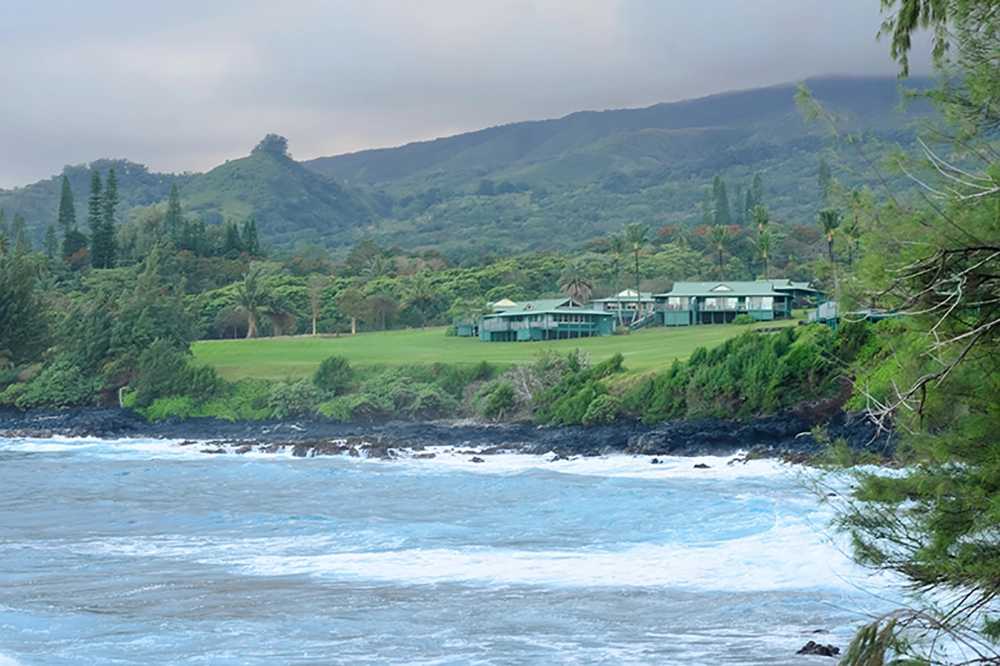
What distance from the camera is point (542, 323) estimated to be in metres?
76.1

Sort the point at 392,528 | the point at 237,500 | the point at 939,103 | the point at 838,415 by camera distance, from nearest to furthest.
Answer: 1. the point at 939,103
2. the point at 392,528
3. the point at 237,500
4. the point at 838,415

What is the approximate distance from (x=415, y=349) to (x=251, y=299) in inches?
808

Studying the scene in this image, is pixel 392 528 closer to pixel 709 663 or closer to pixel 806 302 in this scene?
pixel 709 663

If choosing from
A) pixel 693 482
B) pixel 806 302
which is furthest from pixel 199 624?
pixel 806 302

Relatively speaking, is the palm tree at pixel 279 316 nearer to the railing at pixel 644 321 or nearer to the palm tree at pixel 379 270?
the palm tree at pixel 379 270

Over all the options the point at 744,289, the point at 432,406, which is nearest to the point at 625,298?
the point at 744,289

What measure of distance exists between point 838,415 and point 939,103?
27.4 m

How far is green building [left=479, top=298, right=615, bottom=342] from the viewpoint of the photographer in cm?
7594

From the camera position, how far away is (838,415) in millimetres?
34062

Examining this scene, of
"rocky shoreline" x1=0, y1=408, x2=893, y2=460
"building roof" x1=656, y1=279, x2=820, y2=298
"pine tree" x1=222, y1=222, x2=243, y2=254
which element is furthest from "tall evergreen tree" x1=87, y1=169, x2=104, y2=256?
"building roof" x1=656, y1=279, x2=820, y2=298

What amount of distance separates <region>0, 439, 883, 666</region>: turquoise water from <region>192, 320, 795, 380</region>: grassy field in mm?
23078

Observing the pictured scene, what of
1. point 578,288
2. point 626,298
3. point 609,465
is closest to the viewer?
point 609,465

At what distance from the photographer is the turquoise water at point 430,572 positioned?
38.1ft

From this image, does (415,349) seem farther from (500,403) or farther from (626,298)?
(626,298)
